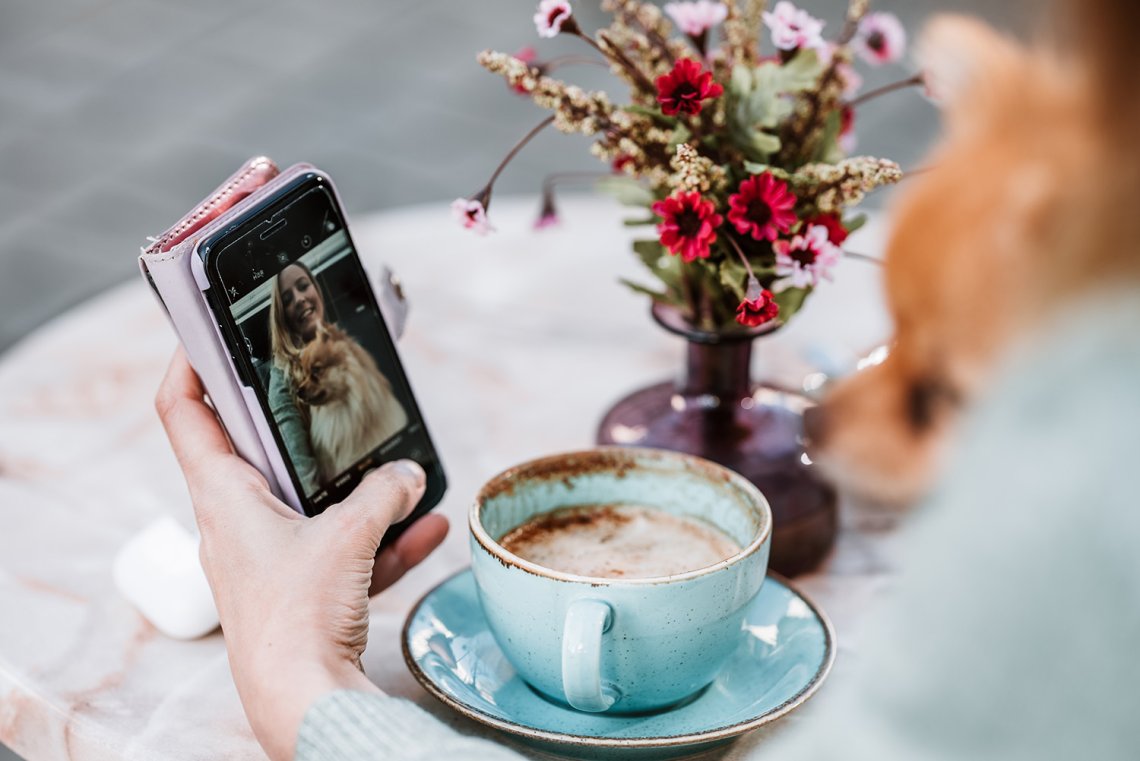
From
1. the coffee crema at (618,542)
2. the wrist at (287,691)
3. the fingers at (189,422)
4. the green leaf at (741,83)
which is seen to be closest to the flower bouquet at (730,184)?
the green leaf at (741,83)

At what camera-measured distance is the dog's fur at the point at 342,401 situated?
0.79m

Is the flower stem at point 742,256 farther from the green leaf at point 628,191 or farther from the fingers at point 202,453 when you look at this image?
the fingers at point 202,453

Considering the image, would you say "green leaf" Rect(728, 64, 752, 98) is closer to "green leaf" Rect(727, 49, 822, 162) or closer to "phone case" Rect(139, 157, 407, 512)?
"green leaf" Rect(727, 49, 822, 162)

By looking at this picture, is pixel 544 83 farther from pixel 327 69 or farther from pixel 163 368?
pixel 327 69

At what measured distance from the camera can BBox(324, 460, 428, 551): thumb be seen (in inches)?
28.5

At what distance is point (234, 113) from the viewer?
3.21 meters

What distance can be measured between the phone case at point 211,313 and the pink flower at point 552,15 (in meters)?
0.18

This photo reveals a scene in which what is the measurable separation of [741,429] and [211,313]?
0.40 m

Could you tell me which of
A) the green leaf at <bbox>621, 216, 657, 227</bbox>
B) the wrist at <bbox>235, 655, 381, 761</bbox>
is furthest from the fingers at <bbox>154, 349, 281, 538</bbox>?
the green leaf at <bbox>621, 216, 657, 227</bbox>

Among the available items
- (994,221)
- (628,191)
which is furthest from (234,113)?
(994,221)

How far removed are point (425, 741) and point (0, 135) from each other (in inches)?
115

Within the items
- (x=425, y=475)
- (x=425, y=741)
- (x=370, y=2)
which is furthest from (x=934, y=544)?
(x=370, y=2)

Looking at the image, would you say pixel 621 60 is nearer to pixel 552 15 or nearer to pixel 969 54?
pixel 552 15

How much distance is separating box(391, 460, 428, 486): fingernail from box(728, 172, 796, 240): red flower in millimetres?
258
